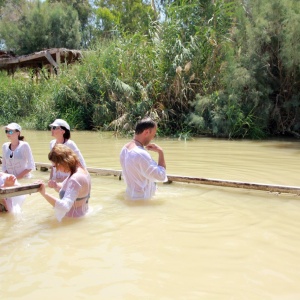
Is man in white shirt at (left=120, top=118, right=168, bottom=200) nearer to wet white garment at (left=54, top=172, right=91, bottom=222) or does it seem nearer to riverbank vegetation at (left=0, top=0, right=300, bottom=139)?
wet white garment at (left=54, top=172, right=91, bottom=222)

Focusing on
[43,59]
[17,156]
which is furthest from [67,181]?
[43,59]

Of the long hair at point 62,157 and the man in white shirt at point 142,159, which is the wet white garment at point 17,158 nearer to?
the man in white shirt at point 142,159

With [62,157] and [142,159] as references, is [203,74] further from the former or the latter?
[62,157]

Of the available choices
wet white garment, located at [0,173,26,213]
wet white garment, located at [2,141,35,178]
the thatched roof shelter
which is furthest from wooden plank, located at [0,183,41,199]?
the thatched roof shelter

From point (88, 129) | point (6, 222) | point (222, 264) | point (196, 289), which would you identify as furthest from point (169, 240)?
point (88, 129)

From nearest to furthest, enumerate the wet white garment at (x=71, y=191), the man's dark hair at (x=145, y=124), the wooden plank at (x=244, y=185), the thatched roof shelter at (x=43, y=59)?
the wet white garment at (x=71, y=191), the man's dark hair at (x=145, y=124), the wooden plank at (x=244, y=185), the thatched roof shelter at (x=43, y=59)

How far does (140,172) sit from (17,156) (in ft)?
7.03

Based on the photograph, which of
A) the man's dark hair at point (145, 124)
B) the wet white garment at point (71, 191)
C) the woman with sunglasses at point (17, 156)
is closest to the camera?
the wet white garment at point (71, 191)

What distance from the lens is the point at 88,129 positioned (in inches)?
648

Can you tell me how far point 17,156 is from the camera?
19.1ft

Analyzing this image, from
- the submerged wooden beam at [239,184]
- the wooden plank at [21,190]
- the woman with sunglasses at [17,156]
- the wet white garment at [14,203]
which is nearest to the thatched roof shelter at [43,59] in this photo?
the woman with sunglasses at [17,156]

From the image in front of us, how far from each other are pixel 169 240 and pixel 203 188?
2.05 meters

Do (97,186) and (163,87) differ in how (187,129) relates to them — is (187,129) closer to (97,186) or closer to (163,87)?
(163,87)

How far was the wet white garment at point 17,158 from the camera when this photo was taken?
582cm
